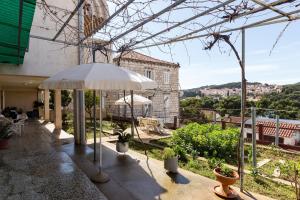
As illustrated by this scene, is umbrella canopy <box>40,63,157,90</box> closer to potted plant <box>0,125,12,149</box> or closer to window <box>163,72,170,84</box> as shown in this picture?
potted plant <box>0,125,12,149</box>

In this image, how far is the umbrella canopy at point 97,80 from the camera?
12.2ft

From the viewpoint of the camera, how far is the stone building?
1980cm

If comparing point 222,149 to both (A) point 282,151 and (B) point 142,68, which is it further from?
(B) point 142,68

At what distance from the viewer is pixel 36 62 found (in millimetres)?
7695

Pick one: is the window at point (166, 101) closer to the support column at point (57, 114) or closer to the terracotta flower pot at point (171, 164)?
the support column at point (57, 114)

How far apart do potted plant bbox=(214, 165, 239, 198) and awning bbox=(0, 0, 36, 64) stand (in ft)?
13.2

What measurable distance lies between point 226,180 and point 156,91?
1735 centimetres

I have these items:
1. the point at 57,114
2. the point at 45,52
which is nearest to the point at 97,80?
the point at 45,52

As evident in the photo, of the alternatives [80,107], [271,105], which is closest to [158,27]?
[80,107]

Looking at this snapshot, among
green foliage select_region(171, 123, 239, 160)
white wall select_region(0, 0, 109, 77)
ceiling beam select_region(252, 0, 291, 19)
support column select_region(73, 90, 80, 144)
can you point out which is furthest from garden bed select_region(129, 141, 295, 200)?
white wall select_region(0, 0, 109, 77)

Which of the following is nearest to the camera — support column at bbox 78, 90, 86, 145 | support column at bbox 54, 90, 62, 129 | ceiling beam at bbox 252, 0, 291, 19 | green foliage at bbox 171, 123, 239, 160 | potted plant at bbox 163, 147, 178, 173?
ceiling beam at bbox 252, 0, 291, 19

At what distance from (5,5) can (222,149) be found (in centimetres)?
650

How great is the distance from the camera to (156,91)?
69.6ft

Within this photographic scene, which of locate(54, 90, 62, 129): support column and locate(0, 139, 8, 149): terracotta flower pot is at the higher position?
locate(54, 90, 62, 129): support column
